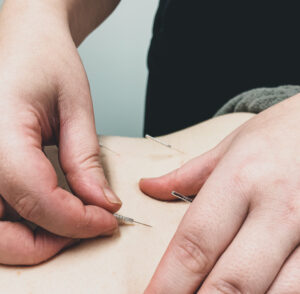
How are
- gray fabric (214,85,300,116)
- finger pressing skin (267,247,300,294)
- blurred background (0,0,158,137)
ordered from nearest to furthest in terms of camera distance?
1. finger pressing skin (267,247,300,294)
2. gray fabric (214,85,300,116)
3. blurred background (0,0,158,137)

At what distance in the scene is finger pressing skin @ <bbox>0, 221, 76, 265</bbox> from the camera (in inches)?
24.6

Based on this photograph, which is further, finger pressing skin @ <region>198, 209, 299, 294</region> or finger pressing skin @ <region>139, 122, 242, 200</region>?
finger pressing skin @ <region>139, 122, 242, 200</region>

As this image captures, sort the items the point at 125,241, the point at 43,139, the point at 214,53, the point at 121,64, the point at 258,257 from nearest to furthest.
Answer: the point at 258,257, the point at 125,241, the point at 43,139, the point at 214,53, the point at 121,64

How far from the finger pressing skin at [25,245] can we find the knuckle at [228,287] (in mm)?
309

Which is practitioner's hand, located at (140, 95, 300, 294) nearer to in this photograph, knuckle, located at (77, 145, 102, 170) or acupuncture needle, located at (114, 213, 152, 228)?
acupuncture needle, located at (114, 213, 152, 228)

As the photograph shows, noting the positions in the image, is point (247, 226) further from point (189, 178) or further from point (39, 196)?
point (39, 196)

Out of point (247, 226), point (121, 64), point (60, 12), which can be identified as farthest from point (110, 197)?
point (121, 64)

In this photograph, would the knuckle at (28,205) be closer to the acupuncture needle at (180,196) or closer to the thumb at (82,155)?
the thumb at (82,155)

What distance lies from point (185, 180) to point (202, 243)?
213 mm

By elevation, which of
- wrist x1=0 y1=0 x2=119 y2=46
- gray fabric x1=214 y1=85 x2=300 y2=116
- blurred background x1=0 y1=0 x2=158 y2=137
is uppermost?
wrist x1=0 y1=0 x2=119 y2=46

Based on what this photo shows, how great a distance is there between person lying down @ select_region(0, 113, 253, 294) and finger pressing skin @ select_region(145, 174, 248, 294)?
0.07 meters

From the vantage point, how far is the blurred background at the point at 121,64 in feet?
7.83

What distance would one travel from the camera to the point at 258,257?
1.77 feet

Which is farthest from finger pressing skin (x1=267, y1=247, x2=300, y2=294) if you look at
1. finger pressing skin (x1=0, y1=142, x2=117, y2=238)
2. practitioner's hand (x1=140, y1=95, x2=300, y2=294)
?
finger pressing skin (x1=0, y1=142, x2=117, y2=238)
